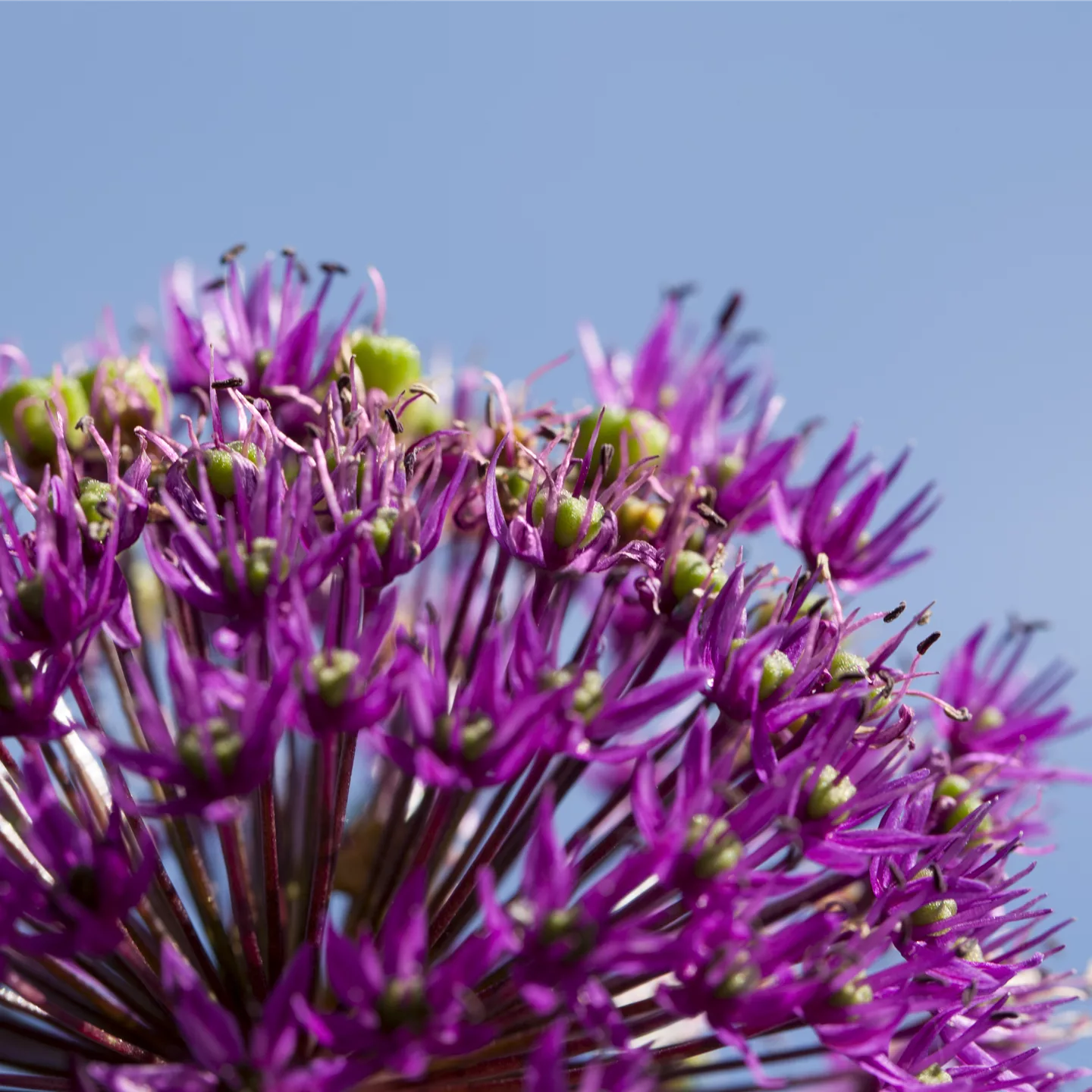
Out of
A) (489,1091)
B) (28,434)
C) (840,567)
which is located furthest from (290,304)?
(489,1091)

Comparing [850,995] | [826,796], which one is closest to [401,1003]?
[850,995]

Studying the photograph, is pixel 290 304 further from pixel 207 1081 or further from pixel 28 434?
pixel 207 1081

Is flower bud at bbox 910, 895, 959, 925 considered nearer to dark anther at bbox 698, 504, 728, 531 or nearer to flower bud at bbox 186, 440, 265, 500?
dark anther at bbox 698, 504, 728, 531

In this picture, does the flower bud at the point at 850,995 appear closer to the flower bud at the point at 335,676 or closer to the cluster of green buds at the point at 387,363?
the flower bud at the point at 335,676

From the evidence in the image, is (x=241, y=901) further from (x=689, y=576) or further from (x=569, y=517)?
(x=689, y=576)

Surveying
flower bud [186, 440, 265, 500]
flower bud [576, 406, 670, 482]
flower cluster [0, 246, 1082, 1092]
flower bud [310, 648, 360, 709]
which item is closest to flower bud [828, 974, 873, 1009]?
flower cluster [0, 246, 1082, 1092]

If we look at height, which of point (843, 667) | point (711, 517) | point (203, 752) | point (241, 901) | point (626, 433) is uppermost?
point (626, 433)
